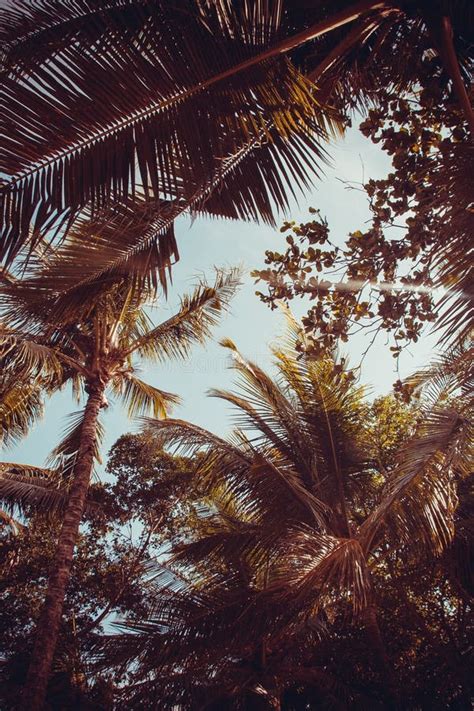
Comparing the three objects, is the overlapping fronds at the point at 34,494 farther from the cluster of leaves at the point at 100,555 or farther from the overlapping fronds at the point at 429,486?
the overlapping fronds at the point at 429,486

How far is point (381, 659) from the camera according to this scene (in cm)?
598

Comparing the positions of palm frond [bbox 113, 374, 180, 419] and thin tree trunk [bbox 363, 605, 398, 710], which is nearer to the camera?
thin tree trunk [bbox 363, 605, 398, 710]

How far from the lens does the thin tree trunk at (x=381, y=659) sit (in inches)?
229

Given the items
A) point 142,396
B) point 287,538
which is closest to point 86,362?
point 142,396

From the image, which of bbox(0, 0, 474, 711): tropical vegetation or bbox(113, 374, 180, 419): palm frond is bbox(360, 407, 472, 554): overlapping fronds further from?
bbox(113, 374, 180, 419): palm frond

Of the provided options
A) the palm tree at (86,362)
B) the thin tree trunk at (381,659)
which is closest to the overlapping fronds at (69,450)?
the palm tree at (86,362)

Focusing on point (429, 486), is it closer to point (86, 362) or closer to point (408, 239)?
point (408, 239)

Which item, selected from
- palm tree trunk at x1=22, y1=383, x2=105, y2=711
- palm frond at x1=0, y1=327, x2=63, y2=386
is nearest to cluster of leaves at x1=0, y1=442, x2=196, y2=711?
palm tree trunk at x1=22, y1=383, x2=105, y2=711

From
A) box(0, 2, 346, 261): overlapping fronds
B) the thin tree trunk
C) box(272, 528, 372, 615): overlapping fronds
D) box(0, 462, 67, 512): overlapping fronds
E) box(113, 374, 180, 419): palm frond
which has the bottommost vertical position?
the thin tree trunk

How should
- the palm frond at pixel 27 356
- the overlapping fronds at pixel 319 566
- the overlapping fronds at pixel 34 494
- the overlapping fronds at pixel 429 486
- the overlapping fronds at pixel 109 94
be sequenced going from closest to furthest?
the overlapping fronds at pixel 109 94
the overlapping fronds at pixel 319 566
the overlapping fronds at pixel 429 486
the palm frond at pixel 27 356
the overlapping fronds at pixel 34 494

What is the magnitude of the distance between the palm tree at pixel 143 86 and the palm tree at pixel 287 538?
2.83m

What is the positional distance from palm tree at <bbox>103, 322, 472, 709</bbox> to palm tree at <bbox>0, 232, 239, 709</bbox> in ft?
3.75

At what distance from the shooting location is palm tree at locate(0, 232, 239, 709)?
6039 millimetres

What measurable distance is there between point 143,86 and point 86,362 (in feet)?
23.8
